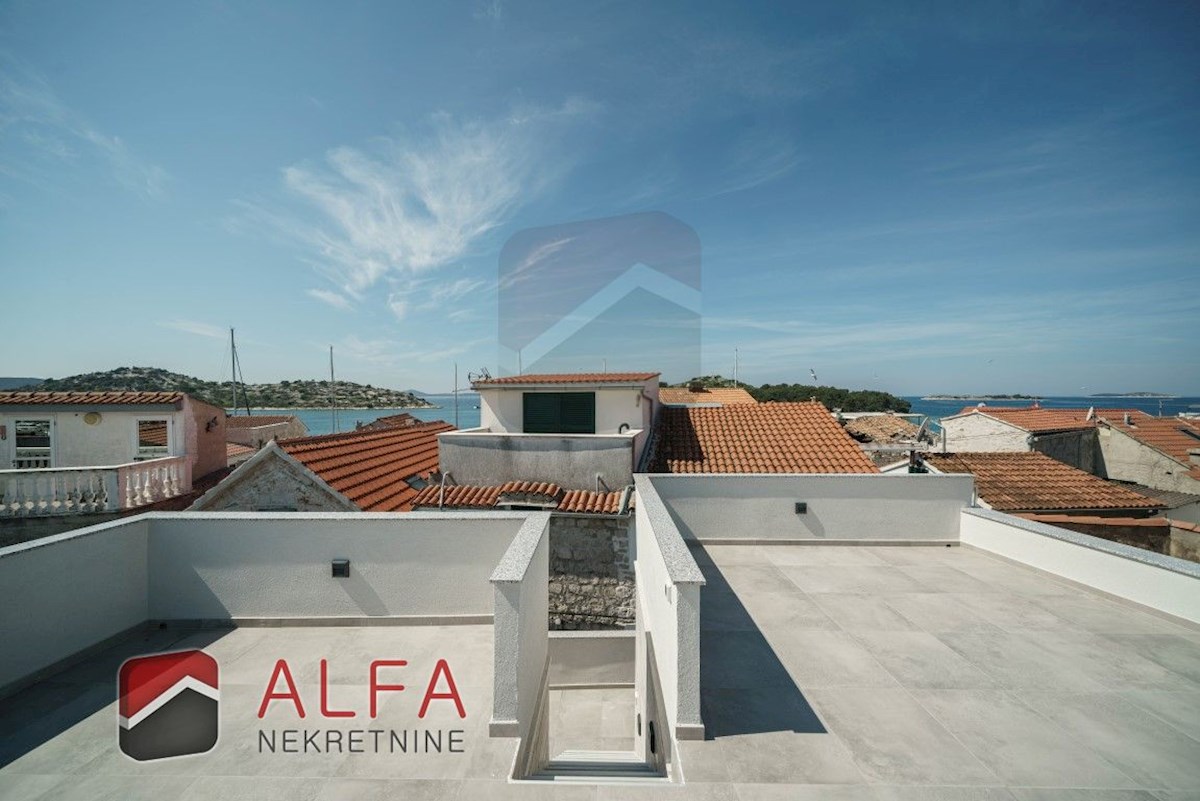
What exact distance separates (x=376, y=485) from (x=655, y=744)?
734cm

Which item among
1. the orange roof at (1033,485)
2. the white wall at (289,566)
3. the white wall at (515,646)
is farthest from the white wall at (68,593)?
the orange roof at (1033,485)

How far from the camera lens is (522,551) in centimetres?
434

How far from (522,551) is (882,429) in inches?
1052

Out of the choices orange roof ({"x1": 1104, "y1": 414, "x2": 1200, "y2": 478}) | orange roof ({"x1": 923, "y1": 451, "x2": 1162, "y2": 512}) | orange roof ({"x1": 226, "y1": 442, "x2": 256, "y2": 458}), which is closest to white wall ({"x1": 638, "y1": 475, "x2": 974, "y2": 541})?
orange roof ({"x1": 923, "y1": 451, "x2": 1162, "y2": 512})

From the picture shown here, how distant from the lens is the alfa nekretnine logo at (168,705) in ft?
11.4

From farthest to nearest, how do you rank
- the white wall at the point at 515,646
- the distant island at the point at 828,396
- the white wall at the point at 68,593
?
the distant island at the point at 828,396 < the white wall at the point at 68,593 < the white wall at the point at 515,646

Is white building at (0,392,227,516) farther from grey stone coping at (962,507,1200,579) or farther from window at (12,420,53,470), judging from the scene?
grey stone coping at (962,507,1200,579)

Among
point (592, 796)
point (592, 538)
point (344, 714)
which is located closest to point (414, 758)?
point (344, 714)

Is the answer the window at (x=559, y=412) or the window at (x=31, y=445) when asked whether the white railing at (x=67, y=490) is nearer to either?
the window at (x=31, y=445)

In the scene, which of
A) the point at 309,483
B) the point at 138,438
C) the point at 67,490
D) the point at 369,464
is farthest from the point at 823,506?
the point at 138,438

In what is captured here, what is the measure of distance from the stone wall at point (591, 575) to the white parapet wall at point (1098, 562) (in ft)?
18.6

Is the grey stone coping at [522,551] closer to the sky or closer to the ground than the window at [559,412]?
closer to the ground

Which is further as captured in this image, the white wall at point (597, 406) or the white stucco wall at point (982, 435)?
the white stucco wall at point (982, 435)

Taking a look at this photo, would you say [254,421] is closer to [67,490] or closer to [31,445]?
[31,445]
